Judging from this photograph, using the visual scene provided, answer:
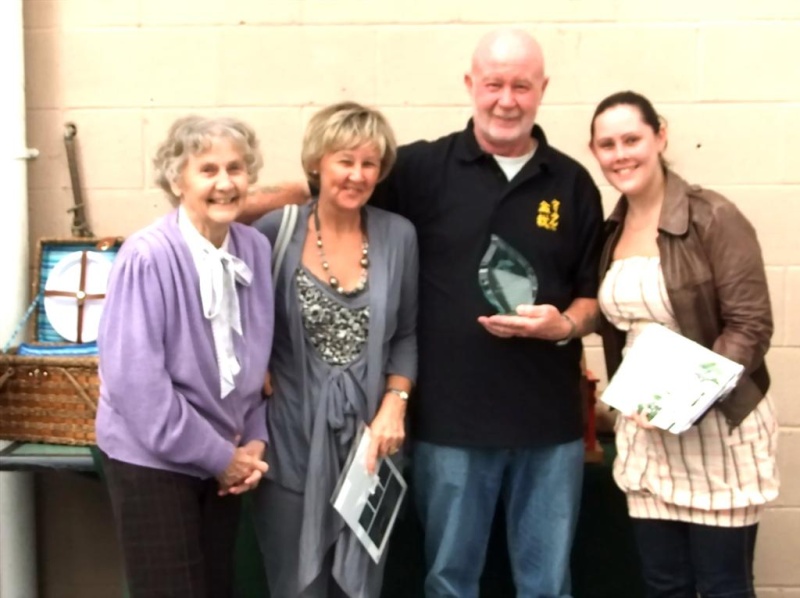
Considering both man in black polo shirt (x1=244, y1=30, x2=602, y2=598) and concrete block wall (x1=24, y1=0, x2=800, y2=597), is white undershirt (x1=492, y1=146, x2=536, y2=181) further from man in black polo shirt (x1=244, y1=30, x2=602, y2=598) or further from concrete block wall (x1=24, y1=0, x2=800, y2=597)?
concrete block wall (x1=24, y1=0, x2=800, y2=597)

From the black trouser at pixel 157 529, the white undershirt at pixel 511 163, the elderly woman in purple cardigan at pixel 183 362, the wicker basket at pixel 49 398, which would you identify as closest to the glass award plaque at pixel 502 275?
the white undershirt at pixel 511 163

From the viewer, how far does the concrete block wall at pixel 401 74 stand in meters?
2.73

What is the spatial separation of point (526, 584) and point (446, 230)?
2.73 feet

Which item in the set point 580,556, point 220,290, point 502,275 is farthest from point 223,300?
point 580,556

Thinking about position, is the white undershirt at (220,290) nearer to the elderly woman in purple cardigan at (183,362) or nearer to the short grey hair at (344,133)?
the elderly woman in purple cardigan at (183,362)

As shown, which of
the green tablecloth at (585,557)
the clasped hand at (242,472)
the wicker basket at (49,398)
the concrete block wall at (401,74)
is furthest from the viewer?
the concrete block wall at (401,74)

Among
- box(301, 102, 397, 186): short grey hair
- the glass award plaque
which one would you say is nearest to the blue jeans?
the glass award plaque

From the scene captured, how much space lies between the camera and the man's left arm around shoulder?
2082mm

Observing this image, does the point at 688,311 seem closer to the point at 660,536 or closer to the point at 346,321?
the point at 660,536

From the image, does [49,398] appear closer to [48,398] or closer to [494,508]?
[48,398]

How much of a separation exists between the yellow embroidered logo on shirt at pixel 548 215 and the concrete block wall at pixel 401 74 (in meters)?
0.66

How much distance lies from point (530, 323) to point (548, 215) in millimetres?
256

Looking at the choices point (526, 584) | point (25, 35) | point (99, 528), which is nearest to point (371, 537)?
point (526, 584)

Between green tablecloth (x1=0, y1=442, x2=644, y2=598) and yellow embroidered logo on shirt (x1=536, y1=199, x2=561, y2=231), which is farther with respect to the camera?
green tablecloth (x1=0, y1=442, x2=644, y2=598)
